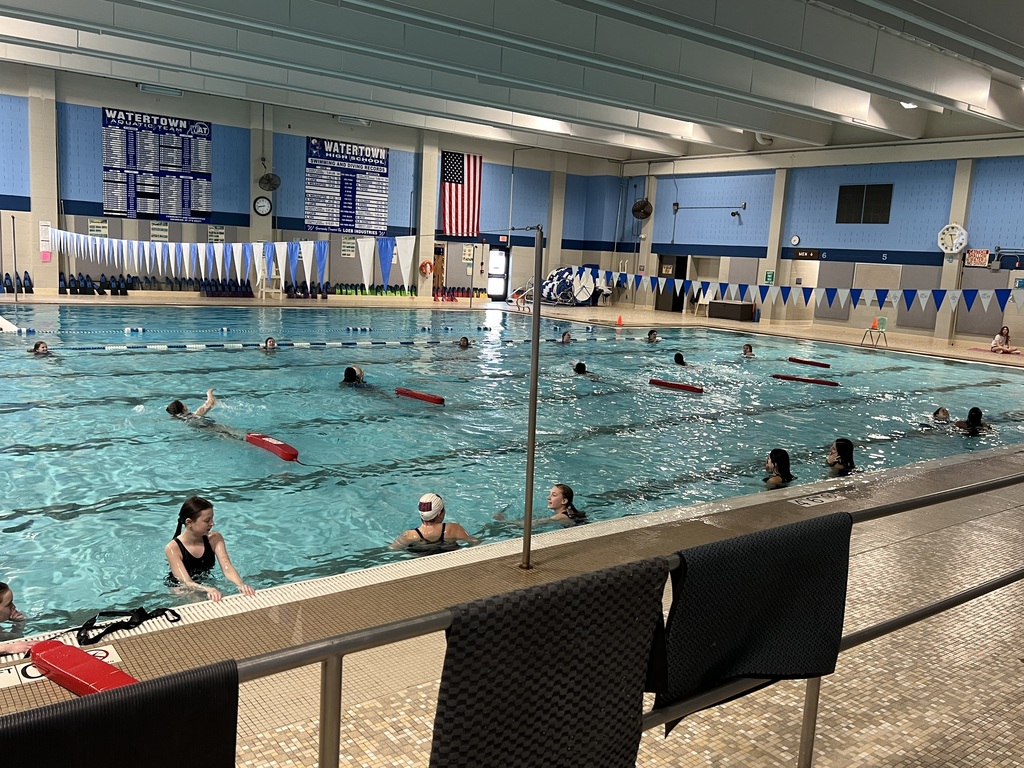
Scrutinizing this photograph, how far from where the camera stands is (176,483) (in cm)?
754

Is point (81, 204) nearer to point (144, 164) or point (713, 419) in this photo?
point (144, 164)

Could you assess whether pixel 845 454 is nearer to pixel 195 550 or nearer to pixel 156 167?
pixel 195 550

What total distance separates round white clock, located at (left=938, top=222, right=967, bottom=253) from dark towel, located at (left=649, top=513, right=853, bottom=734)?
2432 centimetres

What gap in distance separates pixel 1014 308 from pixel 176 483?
75.3 ft

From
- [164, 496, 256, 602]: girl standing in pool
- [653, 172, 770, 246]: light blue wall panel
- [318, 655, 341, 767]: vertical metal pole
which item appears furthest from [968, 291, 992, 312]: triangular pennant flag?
[318, 655, 341, 767]: vertical metal pole

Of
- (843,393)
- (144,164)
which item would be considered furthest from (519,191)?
(843,393)

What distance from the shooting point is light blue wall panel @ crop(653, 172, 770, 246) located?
95.2 ft

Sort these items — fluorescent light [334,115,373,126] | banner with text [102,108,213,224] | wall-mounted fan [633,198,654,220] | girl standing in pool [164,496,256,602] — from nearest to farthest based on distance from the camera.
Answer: girl standing in pool [164,496,256,602], banner with text [102,108,213,224], fluorescent light [334,115,373,126], wall-mounted fan [633,198,654,220]

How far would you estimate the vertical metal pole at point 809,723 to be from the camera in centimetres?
258

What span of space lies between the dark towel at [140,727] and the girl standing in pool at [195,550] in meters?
4.14

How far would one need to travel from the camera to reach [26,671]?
123 inches

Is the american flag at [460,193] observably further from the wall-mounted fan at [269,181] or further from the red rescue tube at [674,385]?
the red rescue tube at [674,385]

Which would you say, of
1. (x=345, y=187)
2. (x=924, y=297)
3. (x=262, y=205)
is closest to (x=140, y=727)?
(x=924, y=297)

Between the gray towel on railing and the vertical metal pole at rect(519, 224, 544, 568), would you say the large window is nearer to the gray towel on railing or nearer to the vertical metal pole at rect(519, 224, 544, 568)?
the vertical metal pole at rect(519, 224, 544, 568)
